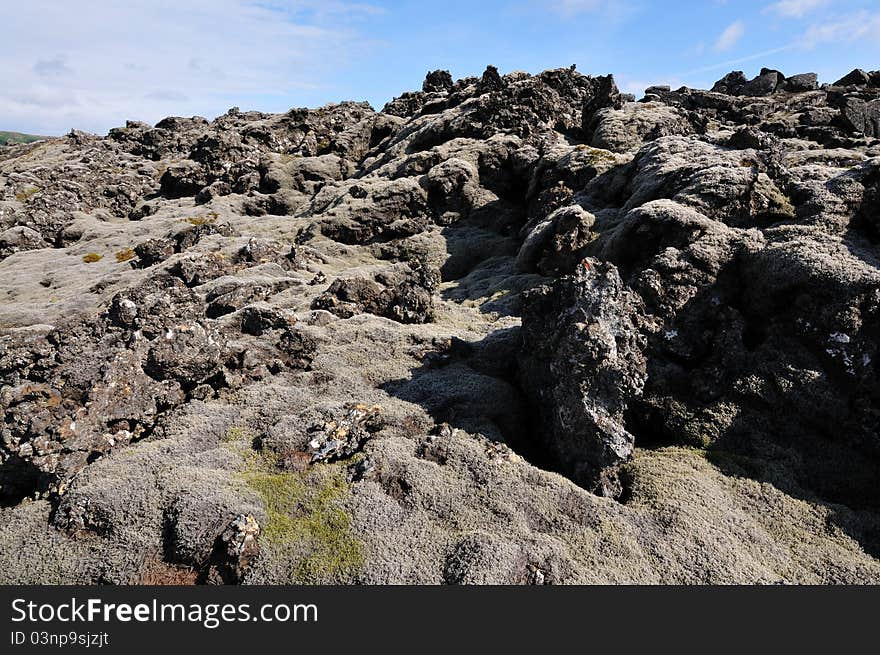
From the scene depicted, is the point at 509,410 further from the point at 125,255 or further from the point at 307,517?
the point at 125,255

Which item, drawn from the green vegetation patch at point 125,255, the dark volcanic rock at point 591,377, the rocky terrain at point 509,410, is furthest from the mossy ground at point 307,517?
the green vegetation patch at point 125,255

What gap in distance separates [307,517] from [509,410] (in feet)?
29.6

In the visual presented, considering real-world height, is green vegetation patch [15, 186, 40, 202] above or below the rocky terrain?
above

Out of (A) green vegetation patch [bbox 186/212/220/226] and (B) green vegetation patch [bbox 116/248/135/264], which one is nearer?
(B) green vegetation patch [bbox 116/248/135/264]

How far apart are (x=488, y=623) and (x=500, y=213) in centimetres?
4114

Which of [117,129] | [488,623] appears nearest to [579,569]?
[488,623]

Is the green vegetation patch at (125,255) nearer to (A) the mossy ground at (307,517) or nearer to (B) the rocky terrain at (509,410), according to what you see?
(B) the rocky terrain at (509,410)

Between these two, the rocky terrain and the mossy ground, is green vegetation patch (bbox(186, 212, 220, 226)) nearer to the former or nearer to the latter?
the rocky terrain

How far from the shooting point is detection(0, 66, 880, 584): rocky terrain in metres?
13.8

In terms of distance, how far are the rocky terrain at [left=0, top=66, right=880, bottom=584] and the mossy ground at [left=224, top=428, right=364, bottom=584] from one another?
0.24ft

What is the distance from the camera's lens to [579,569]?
13.2 meters

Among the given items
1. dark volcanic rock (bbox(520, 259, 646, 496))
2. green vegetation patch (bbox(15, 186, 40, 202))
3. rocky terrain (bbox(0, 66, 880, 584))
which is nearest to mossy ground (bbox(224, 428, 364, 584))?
Answer: rocky terrain (bbox(0, 66, 880, 584))

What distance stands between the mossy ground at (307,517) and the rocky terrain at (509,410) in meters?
0.07

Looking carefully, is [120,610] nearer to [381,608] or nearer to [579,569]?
[381,608]
